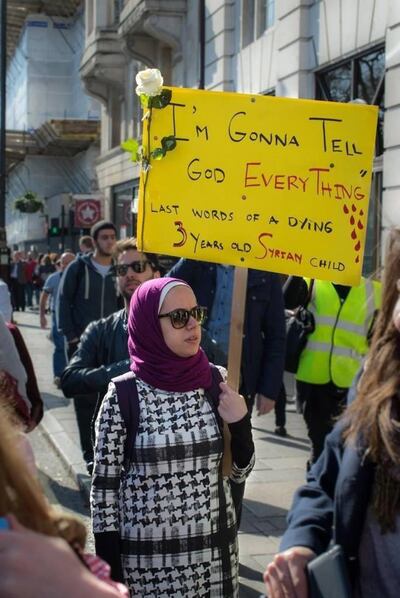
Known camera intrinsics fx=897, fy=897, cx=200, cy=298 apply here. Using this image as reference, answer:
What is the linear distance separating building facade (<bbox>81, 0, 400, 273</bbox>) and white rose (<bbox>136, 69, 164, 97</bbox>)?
4666 mm

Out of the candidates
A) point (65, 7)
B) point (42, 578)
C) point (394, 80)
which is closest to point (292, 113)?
point (42, 578)

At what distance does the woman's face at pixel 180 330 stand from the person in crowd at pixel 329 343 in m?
2.68

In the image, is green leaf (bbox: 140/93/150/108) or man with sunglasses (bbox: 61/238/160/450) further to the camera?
man with sunglasses (bbox: 61/238/160/450)

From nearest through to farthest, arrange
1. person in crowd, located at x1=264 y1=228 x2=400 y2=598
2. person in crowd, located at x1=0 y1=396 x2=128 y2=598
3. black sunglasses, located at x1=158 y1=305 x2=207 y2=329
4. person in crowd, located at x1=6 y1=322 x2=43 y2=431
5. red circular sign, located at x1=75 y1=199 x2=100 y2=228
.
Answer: person in crowd, located at x1=0 y1=396 x2=128 y2=598, person in crowd, located at x1=264 y1=228 x2=400 y2=598, black sunglasses, located at x1=158 y1=305 x2=207 y2=329, person in crowd, located at x1=6 y1=322 x2=43 y2=431, red circular sign, located at x1=75 y1=199 x2=100 y2=228

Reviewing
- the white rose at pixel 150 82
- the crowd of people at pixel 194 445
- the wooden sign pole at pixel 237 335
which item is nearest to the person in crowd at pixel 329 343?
the crowd of people at pixel 194 445

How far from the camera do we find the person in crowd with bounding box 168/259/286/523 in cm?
550

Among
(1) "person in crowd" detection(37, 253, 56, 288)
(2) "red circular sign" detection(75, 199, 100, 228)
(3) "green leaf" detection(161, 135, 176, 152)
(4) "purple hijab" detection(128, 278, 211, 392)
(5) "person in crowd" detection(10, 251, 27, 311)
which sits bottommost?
(5) "person in crowd" detection(10, 251, 27, 311)

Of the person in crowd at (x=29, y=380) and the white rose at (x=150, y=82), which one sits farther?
the person in crowd at (x=29, y=380)

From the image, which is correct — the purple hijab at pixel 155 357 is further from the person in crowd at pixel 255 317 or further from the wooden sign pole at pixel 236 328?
the person in crowd at pixel 255 317

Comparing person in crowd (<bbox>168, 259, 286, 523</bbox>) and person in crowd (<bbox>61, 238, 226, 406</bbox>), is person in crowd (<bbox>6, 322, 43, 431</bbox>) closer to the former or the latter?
person in crowd (<bbox>61, 238, 226, 406</bbox>)

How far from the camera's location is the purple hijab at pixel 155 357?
315cm

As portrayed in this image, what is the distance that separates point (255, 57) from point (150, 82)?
14.5 metres

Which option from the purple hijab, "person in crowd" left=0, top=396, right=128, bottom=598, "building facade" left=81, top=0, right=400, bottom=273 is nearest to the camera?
"person in crowd" left=0, top=396, right=128, bottom=598

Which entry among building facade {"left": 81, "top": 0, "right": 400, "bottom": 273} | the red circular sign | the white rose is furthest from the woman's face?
the red circular sign
